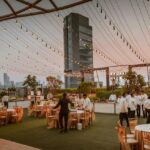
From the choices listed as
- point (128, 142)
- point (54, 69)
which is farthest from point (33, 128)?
point (54, 69)

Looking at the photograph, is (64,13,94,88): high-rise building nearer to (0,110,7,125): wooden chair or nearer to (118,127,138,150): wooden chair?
(0,110,7,125): wooden chair

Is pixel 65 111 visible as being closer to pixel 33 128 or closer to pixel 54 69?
pixel 33 128

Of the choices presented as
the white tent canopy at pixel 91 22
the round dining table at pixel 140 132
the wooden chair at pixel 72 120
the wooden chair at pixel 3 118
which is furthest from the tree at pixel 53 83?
the round dining table at pixel 140 132

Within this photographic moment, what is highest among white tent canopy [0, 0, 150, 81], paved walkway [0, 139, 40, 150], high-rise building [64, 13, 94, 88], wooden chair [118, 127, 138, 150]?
high-rise building [64, 13, 94, 88]

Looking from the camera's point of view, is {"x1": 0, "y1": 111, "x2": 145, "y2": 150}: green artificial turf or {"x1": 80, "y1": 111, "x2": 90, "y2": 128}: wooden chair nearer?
{"x1": 0, "y1": 111, "x2": 145, "y2": 150}: green artificial turf

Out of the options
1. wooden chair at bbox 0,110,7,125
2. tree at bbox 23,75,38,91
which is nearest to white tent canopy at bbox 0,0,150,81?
tree at bbox 23,75,38,91

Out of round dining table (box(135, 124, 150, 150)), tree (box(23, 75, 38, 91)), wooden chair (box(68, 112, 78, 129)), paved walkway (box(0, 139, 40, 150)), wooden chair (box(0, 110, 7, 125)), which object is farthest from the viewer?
tree (box(23, 75, 38, 91))

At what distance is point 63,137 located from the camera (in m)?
8.79

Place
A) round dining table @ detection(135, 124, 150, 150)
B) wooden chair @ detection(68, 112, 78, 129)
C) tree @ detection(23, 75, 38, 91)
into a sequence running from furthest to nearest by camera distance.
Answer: tree @ detection(23, 75, 38, 91) → wooden chair @ detection(68, 112, 78, 129) → round dining table @ detection(135, 124, 150, 150)

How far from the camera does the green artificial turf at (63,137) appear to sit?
7.56m

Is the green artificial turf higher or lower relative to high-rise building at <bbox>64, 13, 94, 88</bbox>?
lower

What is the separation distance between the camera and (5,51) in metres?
20.8

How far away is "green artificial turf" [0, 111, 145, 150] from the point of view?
24.8 feet

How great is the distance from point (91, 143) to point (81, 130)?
211cm
